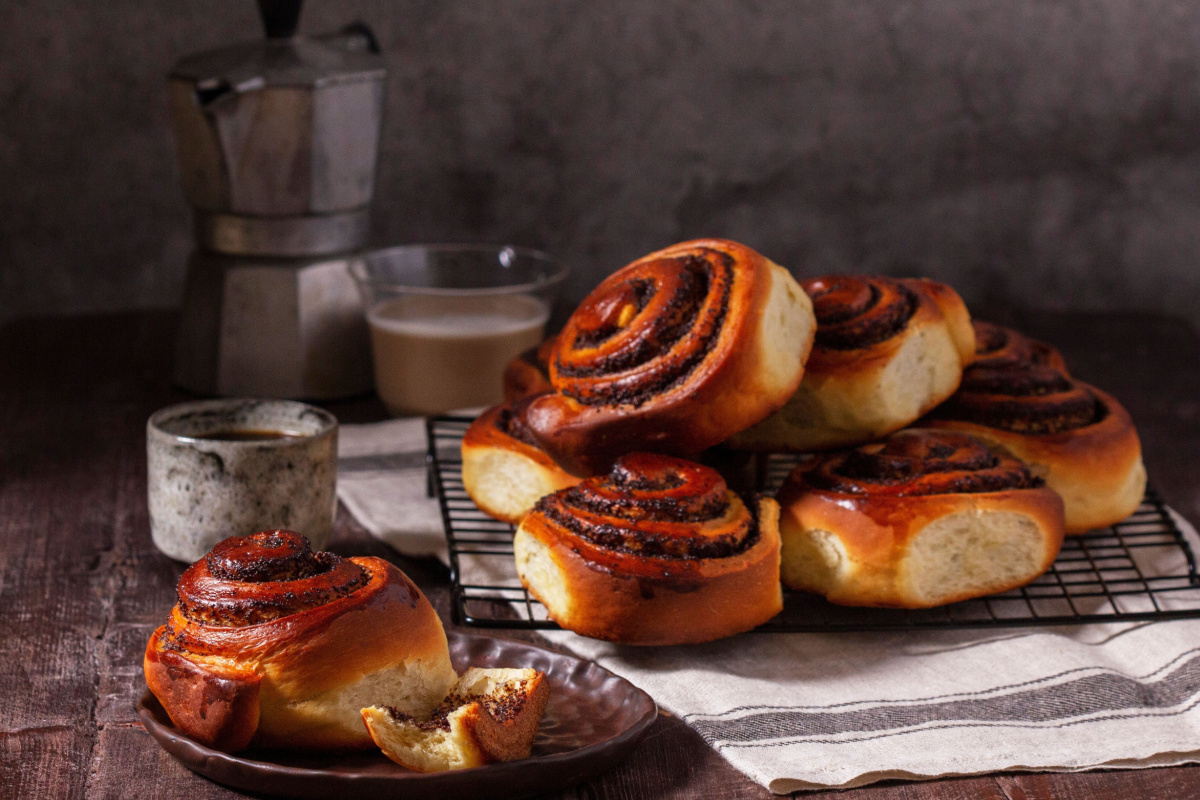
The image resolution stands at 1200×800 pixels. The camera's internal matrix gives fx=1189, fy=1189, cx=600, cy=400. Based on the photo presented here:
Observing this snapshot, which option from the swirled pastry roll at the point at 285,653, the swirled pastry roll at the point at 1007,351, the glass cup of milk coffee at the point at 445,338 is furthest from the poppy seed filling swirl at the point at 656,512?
the glass cup of milk coffee at the point at 445,338

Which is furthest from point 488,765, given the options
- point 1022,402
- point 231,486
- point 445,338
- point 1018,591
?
point 445,338

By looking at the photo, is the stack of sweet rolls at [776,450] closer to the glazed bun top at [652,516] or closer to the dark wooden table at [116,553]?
the glazed bun top at [652,516]

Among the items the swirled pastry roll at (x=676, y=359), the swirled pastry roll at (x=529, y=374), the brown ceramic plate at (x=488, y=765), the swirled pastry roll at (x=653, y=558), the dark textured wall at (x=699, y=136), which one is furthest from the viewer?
the dark textured wall at (x=699, y=136)

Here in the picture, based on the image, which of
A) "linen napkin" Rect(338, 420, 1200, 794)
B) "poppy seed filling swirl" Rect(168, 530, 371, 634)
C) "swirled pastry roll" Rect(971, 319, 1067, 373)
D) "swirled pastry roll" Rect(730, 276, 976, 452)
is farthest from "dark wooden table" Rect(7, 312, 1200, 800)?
"swirled pastry roll" Rect(730, 276, 976, 452)

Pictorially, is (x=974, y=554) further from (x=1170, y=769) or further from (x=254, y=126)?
(x=254, y=126)

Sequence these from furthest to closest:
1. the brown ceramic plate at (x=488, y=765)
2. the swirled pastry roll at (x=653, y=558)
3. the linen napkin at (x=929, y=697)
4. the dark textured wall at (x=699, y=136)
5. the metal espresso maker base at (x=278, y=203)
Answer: the dark textured wall at (x=699, y=136) → the metal espresso maker base at (x=278, y=203) → the swirled pastry roll at (x=653, y=558) → the linen napkin at (x=929, y=697) → the brown ceramic plate at (x=488, y=765)

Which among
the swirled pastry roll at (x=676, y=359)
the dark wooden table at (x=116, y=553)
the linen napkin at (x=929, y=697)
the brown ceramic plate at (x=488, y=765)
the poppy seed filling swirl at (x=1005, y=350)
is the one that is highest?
the swirled pastry roll at (x=676, y=359)
